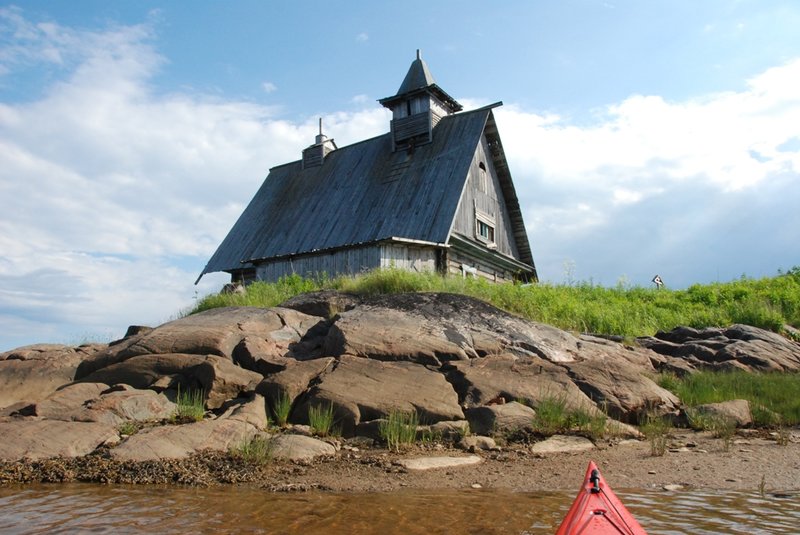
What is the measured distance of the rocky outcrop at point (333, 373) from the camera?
300 inches

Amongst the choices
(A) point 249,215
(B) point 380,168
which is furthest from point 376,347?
(A) point 249,215

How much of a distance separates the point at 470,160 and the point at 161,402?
14537mm

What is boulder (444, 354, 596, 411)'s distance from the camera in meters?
8.48

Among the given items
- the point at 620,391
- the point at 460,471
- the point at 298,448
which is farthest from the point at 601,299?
the point at 298,448

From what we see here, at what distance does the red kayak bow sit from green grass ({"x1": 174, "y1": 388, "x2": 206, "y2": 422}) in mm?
5701

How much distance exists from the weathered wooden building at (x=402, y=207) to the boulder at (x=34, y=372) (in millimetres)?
9014

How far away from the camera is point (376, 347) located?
961 cm

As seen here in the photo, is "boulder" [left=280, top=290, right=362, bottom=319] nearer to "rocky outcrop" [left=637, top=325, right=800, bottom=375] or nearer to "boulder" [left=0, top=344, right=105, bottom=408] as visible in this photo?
"boulder" [left=0, top=344, right=105, bottom=408]

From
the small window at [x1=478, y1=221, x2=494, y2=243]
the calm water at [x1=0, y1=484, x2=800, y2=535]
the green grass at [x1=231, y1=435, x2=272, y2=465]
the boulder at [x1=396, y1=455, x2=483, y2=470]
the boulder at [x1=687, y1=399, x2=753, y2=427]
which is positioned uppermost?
the small window at [x1=478, y1=221, x2=494, y2=243]

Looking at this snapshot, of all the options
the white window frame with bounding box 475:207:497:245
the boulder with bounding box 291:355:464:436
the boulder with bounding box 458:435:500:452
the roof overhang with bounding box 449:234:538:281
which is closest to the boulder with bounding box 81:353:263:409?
the boulder with bounding box 291:355:464:436

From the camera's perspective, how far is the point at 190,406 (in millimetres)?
8023

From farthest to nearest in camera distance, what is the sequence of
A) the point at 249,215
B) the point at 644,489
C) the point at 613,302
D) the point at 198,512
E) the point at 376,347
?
the point at 249,215 → the point at 613,302 → the point at 376,347 → the point at 644,489 → the point at 198,512

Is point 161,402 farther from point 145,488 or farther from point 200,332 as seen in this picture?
point 145,488

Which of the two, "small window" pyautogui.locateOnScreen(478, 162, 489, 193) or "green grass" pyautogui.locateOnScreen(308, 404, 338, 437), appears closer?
"green grass" pyautogui.locateOnScreen(308, 404, 338, 437)
